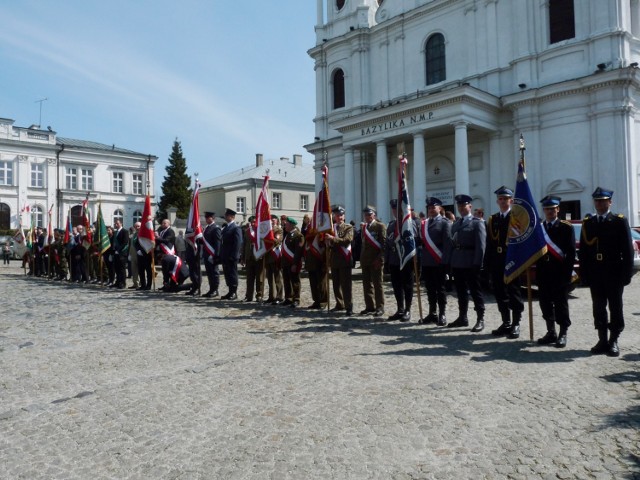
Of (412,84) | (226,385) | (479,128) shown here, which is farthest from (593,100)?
(226,385)

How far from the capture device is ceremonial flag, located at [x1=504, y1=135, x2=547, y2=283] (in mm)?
6699

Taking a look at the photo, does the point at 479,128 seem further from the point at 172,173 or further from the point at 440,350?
the point at 172,173

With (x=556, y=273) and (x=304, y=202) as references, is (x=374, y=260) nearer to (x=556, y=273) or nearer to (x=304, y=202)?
(x=556, y=273)

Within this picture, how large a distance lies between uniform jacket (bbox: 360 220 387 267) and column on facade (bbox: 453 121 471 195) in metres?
15.0

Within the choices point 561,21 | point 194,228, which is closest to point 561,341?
point 194,228

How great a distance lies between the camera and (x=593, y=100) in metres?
22.3

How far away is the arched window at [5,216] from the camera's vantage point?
4600cm

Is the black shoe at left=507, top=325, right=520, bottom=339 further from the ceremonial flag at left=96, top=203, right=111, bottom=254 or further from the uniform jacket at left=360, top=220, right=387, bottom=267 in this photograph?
the ceremonial flag at left=96, top=203, right=111, bottom=254

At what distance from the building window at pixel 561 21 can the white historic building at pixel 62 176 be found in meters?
38.2

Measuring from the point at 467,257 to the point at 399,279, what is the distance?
1.49 metres

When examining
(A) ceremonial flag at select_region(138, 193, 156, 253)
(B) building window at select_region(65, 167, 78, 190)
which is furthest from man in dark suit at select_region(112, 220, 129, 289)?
(B) building window at select_region(65, 167, 78, 190)

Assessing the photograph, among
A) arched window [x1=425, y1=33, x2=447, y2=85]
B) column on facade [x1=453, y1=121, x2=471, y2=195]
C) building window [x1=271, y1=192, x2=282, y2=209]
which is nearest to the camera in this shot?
column on facade [x1=453, y1=121, x2=471, y2=195]

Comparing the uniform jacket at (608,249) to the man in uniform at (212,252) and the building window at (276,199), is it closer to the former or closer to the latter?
the man in uniform at (212,252)

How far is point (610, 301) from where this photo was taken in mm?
6117
